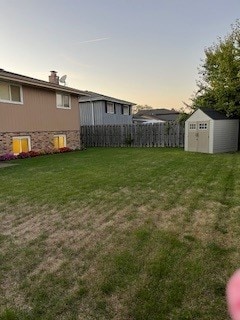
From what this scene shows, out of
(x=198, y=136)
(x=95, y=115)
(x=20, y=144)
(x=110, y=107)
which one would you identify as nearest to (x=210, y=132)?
(x=198, y=136)

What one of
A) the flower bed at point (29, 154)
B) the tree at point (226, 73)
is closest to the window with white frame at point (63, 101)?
the flower bed at point (29, 154)

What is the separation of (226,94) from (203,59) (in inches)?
143

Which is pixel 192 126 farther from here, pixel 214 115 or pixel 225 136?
pixel 225 136

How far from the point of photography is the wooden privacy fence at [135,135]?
18531 mm

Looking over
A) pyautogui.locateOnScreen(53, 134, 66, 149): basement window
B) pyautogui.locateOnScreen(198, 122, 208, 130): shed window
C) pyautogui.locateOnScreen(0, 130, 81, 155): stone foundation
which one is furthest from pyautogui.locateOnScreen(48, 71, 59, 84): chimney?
pyautogui.locateOnScreen(198, 122, 208, 130): shed window

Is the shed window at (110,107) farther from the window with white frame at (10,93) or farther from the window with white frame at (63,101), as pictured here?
the window with white frame at (10,93)

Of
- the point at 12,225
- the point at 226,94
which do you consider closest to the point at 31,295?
the point at 12,225

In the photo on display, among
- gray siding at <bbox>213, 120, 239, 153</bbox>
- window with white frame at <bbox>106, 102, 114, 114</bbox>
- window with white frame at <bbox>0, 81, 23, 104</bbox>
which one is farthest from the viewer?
window with white frame at <bbox>106, 102, 114, 114</bbox>

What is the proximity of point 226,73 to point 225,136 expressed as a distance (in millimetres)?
4190

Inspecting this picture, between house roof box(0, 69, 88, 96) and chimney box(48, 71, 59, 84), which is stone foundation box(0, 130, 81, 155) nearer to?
house roof box(0, 69, 88, 96)

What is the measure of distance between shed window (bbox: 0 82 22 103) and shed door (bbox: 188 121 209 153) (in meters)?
9.25

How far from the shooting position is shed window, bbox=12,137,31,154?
1406cm

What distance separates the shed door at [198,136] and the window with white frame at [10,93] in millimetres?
9240

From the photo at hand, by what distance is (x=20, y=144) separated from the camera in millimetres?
14453
